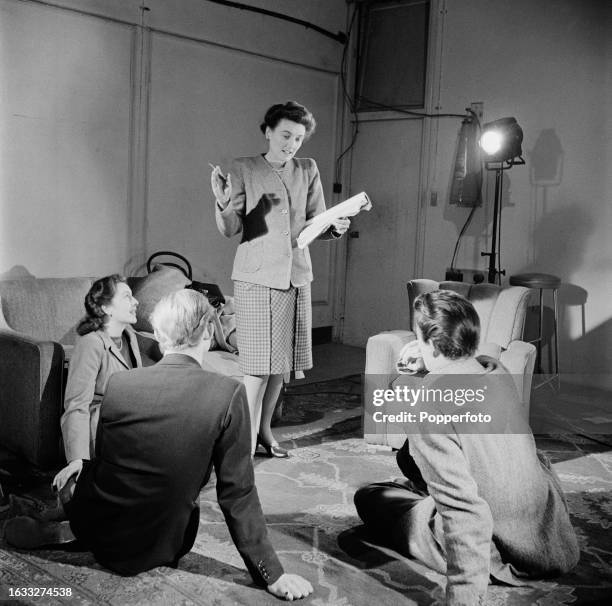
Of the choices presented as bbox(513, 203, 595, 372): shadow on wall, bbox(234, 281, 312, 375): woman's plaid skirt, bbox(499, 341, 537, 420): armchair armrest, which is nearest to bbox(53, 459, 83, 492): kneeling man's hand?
bbox(234, 281, 312, 375): woman's plaid skirt

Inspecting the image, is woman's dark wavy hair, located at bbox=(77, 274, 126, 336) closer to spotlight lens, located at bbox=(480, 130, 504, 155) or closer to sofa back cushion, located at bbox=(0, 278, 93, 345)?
sofa back cushion, located at bbox=(0, 278, 93, 345)

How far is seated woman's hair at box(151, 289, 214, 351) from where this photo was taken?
227 cm

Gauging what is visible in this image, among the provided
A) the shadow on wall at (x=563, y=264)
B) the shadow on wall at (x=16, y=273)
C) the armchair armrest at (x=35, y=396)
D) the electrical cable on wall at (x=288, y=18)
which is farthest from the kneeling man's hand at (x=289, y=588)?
the electrical cable on wall at (x=288, y=18)

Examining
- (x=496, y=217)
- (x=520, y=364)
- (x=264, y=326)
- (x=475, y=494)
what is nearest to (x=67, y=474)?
(x=264, y=326)

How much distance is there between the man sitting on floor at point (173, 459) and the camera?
222 cm

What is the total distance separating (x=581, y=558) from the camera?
2.80m

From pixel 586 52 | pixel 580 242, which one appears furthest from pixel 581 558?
pixel 586 52

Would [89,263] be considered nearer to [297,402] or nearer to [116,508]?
[297,402]

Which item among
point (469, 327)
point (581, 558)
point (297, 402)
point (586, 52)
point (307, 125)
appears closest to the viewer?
point (469, 327)

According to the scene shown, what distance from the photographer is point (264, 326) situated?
137 inches

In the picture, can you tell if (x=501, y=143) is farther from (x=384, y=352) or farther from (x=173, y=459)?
(x=173, y=459)

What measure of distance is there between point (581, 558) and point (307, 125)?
77.5 inches

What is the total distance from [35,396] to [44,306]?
76 cm

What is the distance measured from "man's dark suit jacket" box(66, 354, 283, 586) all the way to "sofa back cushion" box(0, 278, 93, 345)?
184 cm
